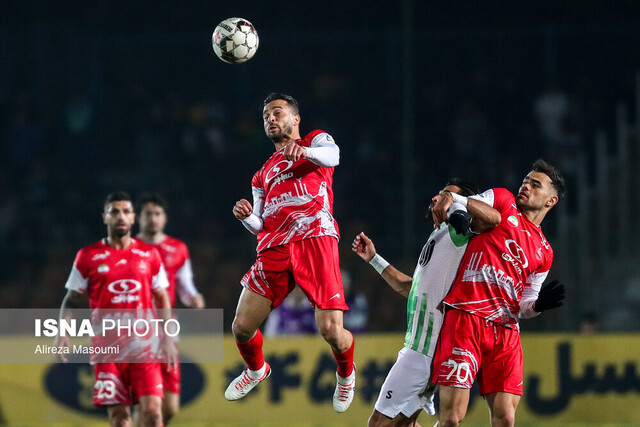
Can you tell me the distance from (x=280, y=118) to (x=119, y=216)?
2106 mm

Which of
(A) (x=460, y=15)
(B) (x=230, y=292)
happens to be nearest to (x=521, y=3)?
(A) (x=460, y=15)

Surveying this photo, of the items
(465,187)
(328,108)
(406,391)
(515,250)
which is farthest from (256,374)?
(328,108)

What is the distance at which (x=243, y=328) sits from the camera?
806 cm

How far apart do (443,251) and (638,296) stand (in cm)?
791

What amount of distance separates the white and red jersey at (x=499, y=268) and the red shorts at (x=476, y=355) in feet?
0.25

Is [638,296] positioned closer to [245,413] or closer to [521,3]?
[245,413]

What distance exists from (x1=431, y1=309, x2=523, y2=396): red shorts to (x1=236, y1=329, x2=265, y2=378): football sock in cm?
149

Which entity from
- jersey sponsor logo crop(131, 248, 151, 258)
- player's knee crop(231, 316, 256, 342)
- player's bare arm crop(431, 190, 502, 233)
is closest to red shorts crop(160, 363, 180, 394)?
jersey sponsor logo crop(131, 248, 151, 258)

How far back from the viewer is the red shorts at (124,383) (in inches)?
361

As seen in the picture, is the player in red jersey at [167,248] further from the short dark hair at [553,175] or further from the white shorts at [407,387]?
the short dark hair at [553,175]

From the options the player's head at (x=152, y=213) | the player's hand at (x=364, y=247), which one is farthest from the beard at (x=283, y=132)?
the player's head at (x=152, y=213)

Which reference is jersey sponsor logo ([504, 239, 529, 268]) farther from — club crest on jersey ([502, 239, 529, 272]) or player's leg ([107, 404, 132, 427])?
player's leg ([107, 404, 132, 427])

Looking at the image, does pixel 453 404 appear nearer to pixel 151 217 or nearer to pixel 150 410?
pixel 150 410

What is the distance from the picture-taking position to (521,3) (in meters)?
20.7
